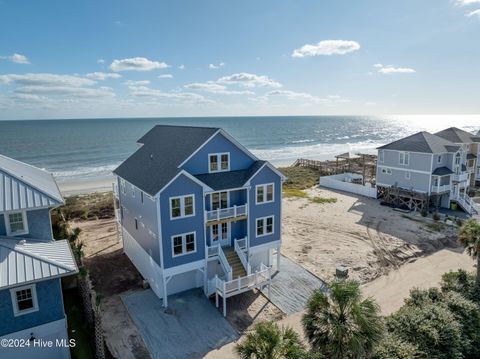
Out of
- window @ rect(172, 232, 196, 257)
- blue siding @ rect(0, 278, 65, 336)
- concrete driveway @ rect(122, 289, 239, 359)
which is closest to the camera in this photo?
blue siding @ rect(0, 278, 65, 336)

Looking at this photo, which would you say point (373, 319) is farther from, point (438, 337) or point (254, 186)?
point (254, 186)

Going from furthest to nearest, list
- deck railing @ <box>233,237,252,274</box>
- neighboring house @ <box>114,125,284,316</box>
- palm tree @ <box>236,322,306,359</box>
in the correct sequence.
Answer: deck railing @ <box>233,237,252,274</box>, neighboring house @ <box>114,125,284,316</box>, palm tree @ <box>236,322,306,359</box>

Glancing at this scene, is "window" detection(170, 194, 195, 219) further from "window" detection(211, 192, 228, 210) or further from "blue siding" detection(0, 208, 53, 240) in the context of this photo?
"blue siding" detection(0, 208, 53, 240)

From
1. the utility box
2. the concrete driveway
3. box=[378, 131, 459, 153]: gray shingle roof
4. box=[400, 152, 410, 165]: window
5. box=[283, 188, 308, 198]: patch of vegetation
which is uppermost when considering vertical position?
box=[378, 131, 459, 153]: gray shingle roof

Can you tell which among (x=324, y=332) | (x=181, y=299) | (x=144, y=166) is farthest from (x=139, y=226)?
(x=324, y=332)

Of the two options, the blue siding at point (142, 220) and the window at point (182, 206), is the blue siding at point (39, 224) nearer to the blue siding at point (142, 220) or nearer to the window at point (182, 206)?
the blue siding at point (142, 220)

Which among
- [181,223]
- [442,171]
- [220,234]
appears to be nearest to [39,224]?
[181,223]

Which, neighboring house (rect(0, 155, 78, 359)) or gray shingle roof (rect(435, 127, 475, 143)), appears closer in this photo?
neighboring house (rect(0, 155, 78, 359))

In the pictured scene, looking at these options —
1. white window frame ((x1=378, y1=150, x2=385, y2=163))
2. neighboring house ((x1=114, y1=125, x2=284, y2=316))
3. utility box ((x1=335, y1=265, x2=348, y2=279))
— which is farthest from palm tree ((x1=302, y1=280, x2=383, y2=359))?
white window frame ((x1=378, y1=150, x2=385, y2=163))
